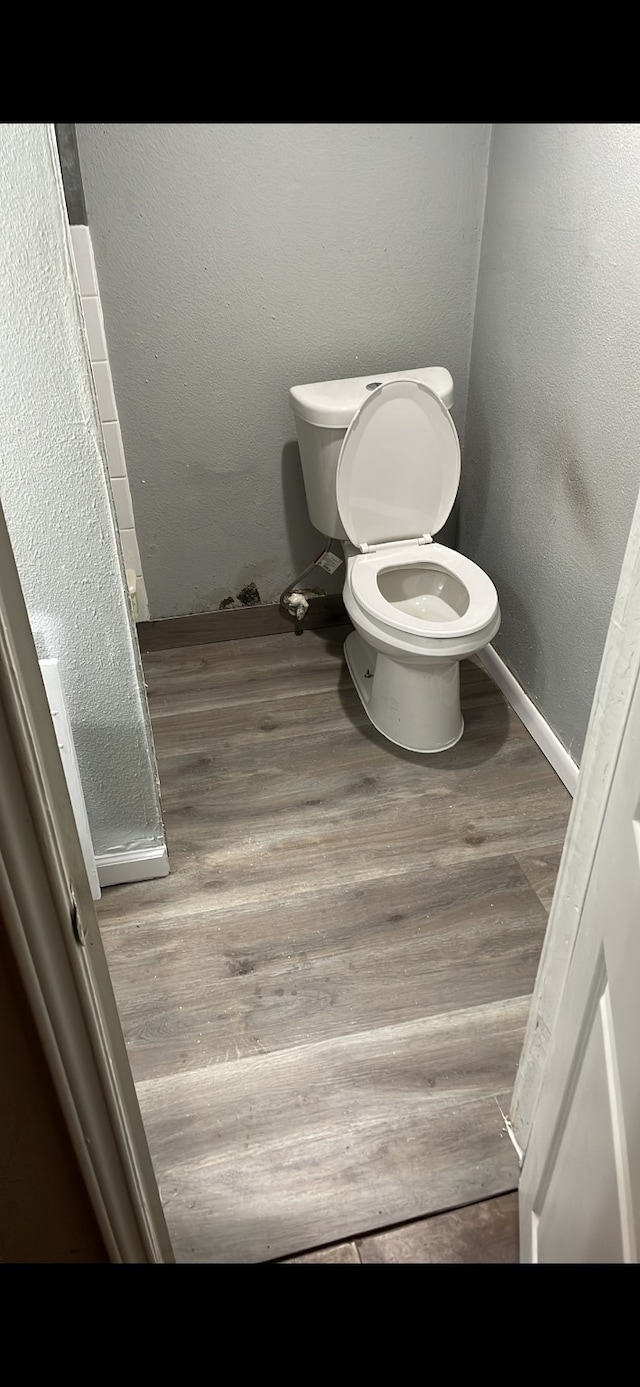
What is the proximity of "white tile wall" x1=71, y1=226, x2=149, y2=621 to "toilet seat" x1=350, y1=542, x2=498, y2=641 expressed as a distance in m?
0.61

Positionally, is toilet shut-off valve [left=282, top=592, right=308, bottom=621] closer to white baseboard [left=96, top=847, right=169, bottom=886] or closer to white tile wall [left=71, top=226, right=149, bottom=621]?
white tile wall [left=71, top=226, right=149, bottom=621]

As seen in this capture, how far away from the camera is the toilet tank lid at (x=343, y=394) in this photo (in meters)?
2.31

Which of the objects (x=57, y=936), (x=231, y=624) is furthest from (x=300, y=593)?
(x=57, y=936)

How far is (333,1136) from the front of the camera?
5.16 feet

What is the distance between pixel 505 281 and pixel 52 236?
133 centimetres

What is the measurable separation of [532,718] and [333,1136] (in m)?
1.23

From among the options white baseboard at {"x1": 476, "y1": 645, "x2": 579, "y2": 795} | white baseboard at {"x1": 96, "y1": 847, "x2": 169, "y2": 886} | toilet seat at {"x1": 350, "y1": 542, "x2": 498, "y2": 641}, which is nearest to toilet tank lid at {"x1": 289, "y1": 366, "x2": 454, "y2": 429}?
toilet seat at {"x1": 350, "y1": 542, "x2": 498, "y2": 641}

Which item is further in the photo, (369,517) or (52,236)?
(369,517)

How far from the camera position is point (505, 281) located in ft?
7.44

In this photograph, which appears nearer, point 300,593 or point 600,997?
point 600,997

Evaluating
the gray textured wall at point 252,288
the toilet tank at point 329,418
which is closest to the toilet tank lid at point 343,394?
the toilet tank at point 329,418

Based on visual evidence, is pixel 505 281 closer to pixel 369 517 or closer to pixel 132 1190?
pixel 369 517

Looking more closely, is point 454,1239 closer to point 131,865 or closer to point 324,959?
point 324,959
